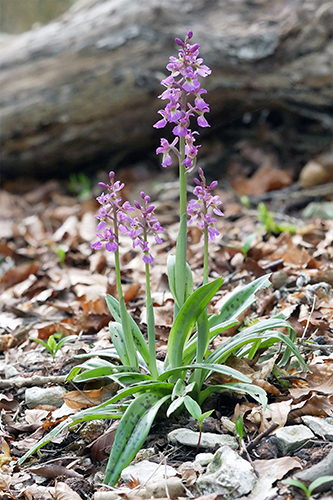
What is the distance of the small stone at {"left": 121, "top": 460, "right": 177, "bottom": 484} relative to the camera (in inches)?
59.6

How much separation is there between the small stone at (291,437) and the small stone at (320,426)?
0.03 meters

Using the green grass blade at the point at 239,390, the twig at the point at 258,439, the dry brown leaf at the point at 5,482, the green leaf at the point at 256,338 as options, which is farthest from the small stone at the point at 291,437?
the dry brown leaf at the point at 5,482

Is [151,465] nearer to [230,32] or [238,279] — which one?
[238,279]

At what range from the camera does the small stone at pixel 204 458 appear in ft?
5.11

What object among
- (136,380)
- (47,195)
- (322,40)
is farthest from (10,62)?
(136,380)

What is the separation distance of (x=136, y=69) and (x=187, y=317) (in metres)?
3.62

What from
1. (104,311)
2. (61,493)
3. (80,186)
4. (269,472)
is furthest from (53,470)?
(80,186)

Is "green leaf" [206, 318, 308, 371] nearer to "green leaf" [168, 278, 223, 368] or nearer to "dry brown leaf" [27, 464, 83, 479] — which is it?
"green leaf" [168, 278, 223, 368]

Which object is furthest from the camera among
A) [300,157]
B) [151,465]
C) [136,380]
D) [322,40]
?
[300,157]

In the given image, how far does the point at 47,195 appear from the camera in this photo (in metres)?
5.49

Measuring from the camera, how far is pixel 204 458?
5.13 ft

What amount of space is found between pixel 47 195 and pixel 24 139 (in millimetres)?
637

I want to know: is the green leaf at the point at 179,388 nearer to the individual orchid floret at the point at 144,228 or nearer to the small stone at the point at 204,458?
the small stone at the point at 204,458

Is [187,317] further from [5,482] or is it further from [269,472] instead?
[5,482]
